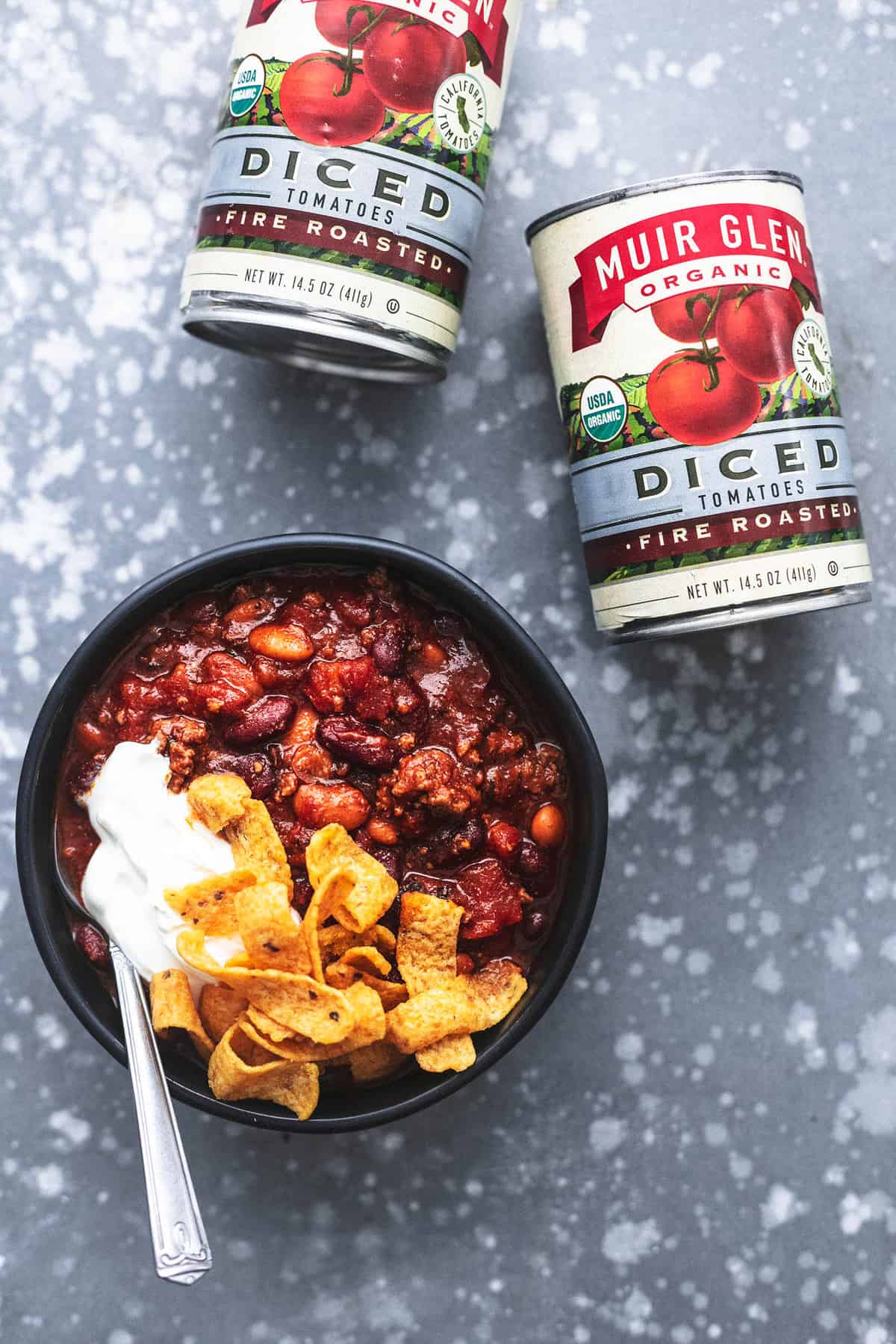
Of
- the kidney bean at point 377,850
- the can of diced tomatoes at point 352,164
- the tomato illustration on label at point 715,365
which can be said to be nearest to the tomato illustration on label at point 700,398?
the tomato illustration on label at point 715,365

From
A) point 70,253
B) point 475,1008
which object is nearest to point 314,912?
point 475,1008

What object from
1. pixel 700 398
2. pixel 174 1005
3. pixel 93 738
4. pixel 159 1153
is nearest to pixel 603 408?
pixel 700 398

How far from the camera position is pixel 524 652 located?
1559 millimetres

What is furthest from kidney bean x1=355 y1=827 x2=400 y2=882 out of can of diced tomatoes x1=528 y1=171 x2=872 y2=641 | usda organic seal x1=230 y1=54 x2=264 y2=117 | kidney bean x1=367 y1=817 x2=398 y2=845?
usda organic seal x1=230 y1=54 x2=264 y2=117

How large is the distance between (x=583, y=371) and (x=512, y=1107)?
1.18 m

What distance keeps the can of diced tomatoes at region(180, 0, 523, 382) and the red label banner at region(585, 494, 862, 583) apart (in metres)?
0.40

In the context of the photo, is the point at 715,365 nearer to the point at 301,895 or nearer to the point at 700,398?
the point at 700,398

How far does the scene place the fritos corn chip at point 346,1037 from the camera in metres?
1.37

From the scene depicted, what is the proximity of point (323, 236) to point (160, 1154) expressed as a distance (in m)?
1.22

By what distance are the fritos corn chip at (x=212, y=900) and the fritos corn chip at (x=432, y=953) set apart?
0.72 feet

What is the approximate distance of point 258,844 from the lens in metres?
1.40

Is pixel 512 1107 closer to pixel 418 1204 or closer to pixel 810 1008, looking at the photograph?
pixel 418 1204

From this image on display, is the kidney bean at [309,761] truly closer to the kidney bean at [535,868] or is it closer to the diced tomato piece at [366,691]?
the diced tomato piece at [366,691]

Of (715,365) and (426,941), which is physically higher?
(715,365)
